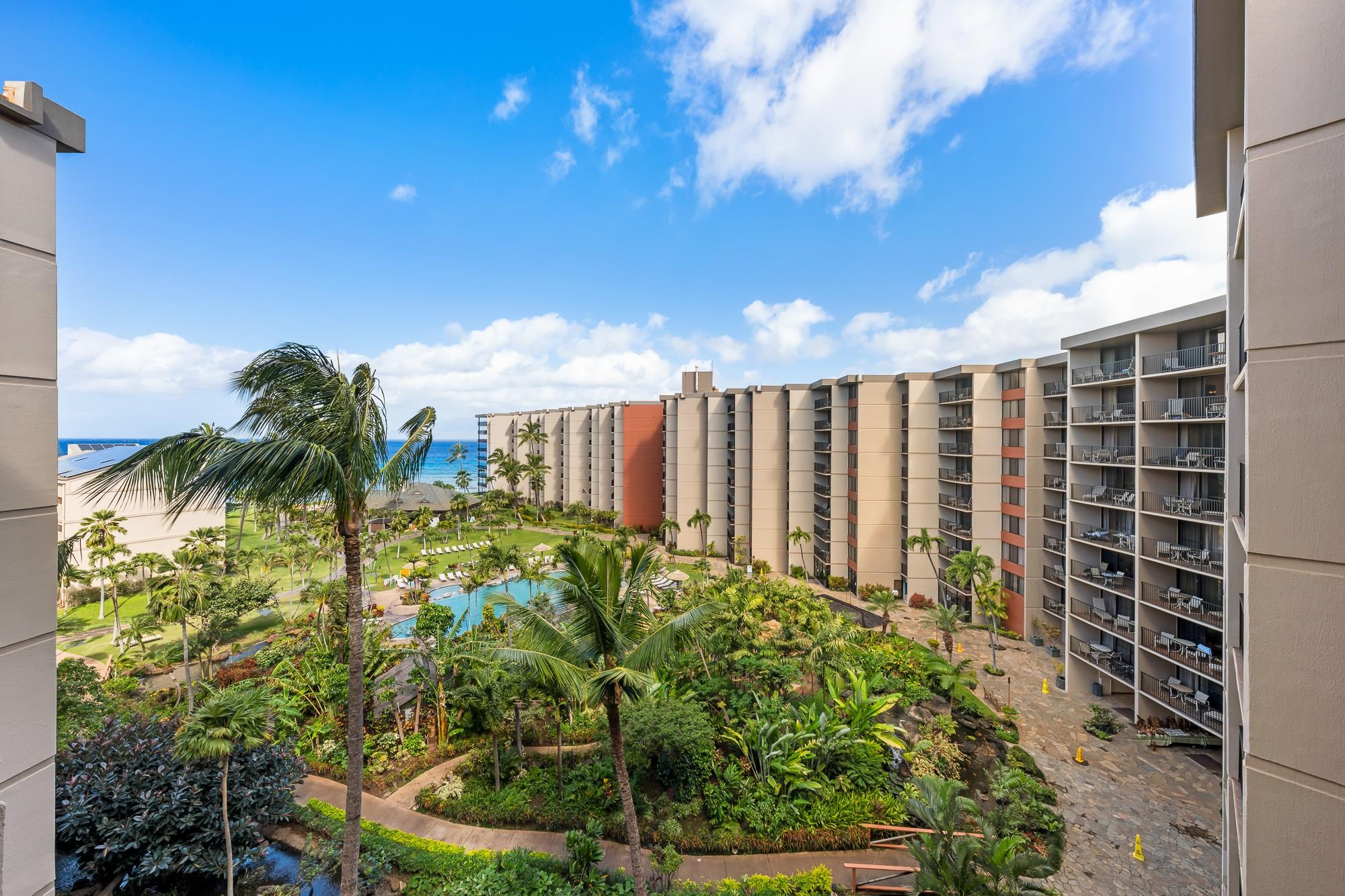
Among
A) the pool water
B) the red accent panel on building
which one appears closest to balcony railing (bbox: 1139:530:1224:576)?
the pool water

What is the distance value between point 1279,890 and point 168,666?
1371 inches

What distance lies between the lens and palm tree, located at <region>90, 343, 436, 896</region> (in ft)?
25.1

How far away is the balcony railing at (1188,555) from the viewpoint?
17000mm

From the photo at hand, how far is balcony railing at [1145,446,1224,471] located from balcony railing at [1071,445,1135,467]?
2.46 ft

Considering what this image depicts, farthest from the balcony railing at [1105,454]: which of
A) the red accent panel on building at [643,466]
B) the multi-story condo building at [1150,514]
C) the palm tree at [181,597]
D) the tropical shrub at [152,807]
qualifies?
the red accent panel on building at [643,466]

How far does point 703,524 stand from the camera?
1822 inches

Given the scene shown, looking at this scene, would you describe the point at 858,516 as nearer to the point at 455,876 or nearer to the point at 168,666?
the point at 455,876

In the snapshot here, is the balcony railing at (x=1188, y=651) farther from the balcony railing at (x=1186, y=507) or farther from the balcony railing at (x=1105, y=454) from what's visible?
the balcony railing at (x=1105, y=454)

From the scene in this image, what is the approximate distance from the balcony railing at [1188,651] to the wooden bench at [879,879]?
11.6m

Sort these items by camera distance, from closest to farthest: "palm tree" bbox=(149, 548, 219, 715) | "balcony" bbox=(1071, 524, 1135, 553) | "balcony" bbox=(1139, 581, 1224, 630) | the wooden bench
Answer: the wooden bench < "balcony" bbox=(1139, 581, 1224, 630) < "palm tree" bbox=(149, 548, 219, 715) < "balcony" bbox=(1071, 524, 1135, 553)

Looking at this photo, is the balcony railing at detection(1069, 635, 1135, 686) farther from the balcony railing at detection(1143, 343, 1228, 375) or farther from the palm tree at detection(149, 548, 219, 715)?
the palm tree at detection(149, 548, 219, 715)

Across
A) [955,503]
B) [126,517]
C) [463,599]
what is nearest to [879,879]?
[955,503]

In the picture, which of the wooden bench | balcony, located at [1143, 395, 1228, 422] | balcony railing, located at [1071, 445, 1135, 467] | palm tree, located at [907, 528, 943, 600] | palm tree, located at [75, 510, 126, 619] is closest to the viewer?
the wooden bench

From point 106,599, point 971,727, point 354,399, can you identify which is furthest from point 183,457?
point 106,599
